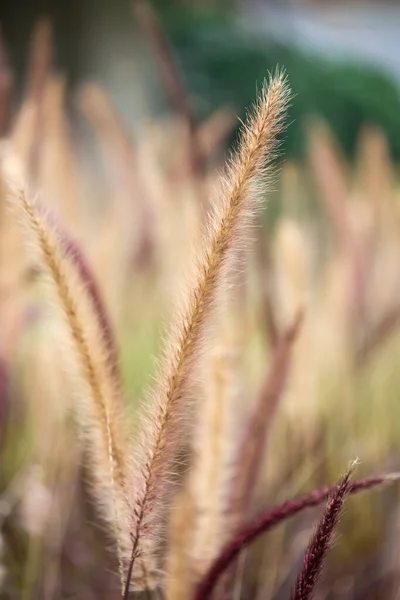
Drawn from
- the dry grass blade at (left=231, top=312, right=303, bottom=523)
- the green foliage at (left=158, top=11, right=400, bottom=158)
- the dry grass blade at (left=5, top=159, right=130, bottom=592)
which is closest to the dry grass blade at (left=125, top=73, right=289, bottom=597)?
the dry grass blade at (left=5, top=159, right=130, bottom=592)

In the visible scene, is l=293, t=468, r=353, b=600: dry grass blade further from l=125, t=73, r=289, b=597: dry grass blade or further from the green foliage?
the green foliage

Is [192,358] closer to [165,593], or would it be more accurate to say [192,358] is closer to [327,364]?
[165,593]

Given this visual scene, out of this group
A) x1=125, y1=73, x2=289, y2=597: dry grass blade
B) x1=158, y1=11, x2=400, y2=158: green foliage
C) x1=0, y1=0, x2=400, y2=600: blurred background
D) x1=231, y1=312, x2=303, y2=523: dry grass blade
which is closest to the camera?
x1=125, y1=73, x2=289, y2=597: dry grass blade

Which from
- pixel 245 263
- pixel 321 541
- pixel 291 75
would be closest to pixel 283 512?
pixel 321 541

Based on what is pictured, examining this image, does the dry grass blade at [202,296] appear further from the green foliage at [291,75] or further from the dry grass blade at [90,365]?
the green foliage at [291,75]

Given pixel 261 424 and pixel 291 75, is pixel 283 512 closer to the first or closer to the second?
pixel 261 424

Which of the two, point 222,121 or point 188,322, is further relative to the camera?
point 222,121

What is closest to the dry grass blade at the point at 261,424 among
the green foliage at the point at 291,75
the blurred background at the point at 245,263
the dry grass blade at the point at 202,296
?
the blurred background at the point at 245,263

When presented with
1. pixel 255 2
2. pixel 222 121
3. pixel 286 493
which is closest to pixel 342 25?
pixel 255 2
